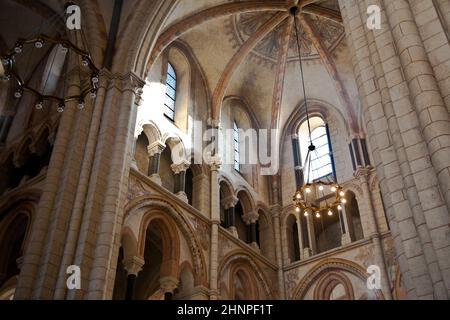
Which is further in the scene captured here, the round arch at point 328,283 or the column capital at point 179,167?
the round arch at point 328,283

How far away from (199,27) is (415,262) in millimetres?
13899

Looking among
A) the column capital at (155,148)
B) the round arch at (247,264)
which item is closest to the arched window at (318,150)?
the round arch at (247,264)

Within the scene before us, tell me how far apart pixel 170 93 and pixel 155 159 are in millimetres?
3354

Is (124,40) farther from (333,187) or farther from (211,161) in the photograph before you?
(333,187)

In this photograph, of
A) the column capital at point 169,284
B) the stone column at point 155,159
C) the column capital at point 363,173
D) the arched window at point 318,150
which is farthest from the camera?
the arched window at point 318,150

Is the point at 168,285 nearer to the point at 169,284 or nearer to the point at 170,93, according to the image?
the point at 169,284

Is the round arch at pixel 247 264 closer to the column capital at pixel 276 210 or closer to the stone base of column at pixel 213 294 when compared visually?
the stone base of column at pixel 213 294

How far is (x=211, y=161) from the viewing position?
17203mm

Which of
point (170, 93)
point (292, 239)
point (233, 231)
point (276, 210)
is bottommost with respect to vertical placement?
point (233, 231)

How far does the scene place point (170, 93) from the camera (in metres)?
17.7

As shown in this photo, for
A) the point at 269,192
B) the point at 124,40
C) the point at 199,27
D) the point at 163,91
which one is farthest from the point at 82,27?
the point at 269,192

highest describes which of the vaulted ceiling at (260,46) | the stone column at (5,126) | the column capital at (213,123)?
the vaulted ceiling at (260,46)

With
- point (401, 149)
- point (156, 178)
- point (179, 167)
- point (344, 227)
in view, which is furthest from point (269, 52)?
point (401, 149)

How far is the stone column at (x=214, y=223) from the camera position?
47.6ft
